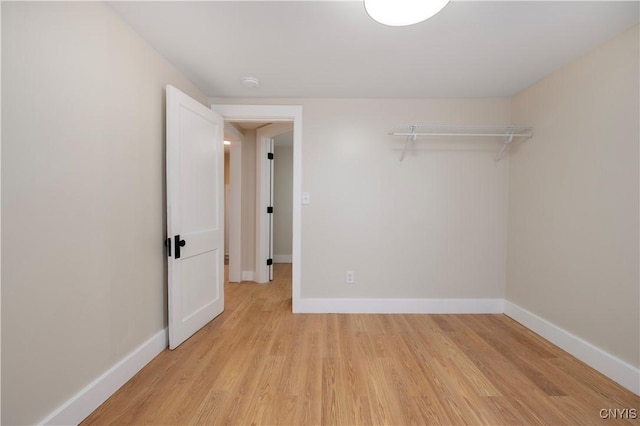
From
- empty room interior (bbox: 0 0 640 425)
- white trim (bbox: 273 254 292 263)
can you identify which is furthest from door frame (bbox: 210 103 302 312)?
white trim (bbox: 273 254 292 263)

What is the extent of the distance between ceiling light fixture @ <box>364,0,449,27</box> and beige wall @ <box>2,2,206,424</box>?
1.45 metres

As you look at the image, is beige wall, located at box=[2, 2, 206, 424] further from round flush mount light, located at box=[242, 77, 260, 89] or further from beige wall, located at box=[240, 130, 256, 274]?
beige wall, located at box=[240, 130, 256, 274]

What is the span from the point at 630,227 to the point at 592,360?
95cm

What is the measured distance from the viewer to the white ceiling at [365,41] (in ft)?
4.61

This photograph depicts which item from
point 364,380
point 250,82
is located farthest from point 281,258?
point 364,380

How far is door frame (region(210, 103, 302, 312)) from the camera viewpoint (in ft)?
8.51

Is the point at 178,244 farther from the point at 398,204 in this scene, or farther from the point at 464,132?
the point at 464,132

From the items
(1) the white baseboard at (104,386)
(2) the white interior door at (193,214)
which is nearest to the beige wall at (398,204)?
(2) the white interior door at (193,214)

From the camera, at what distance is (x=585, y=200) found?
6.03 ft

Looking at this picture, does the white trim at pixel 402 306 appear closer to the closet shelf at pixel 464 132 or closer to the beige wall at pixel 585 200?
the beige wall at pixel 585 200

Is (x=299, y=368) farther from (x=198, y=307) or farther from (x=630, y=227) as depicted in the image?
(x=630, y=227)

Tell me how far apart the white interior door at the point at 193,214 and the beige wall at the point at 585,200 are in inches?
116

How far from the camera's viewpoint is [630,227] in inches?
61.7

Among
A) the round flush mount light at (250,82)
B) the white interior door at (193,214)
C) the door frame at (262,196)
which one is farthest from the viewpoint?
the door frame at (262,196)
